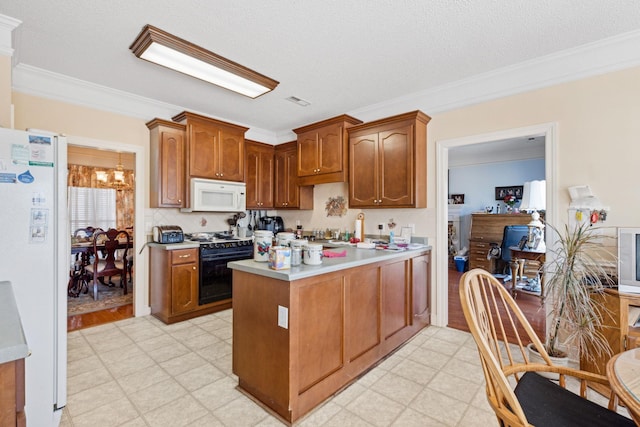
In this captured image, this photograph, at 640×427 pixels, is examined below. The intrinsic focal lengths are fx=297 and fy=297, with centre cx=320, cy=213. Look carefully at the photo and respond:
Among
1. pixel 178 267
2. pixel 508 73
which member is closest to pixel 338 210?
pixel 178 267

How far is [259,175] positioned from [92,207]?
4.85m

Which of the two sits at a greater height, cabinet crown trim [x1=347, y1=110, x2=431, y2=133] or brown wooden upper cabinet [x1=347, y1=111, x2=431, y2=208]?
cabinet crown trim [x1=347, y1=110, x2=431, y2=133]

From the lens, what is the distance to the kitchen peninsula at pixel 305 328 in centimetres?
179

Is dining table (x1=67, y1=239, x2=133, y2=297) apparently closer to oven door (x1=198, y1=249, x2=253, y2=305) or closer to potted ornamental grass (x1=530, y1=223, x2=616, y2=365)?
oven door (x1=198, y1=249, x2=253, y2=305)

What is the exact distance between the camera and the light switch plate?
69.0 inches

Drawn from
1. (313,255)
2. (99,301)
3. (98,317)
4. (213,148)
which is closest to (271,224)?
(213,148)

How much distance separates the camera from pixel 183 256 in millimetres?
3492

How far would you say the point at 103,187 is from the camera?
22.8 ft

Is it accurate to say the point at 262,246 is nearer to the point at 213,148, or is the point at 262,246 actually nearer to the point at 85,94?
the point at 213,148

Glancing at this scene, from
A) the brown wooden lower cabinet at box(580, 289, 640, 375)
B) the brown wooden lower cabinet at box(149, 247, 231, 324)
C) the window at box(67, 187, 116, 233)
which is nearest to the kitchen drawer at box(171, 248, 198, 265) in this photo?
the brown wooden lower cabinet at box(149, 247, 231, 324)

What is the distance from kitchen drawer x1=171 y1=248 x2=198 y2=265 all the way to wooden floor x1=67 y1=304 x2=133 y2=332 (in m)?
1.04

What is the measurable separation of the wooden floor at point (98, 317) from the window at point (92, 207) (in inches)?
155

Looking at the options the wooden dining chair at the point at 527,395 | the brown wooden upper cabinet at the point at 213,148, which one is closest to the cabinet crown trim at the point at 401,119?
the brown wooden upper cabinet at the point at 213,148

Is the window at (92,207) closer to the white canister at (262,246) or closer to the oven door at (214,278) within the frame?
the oven door at (214,278)
